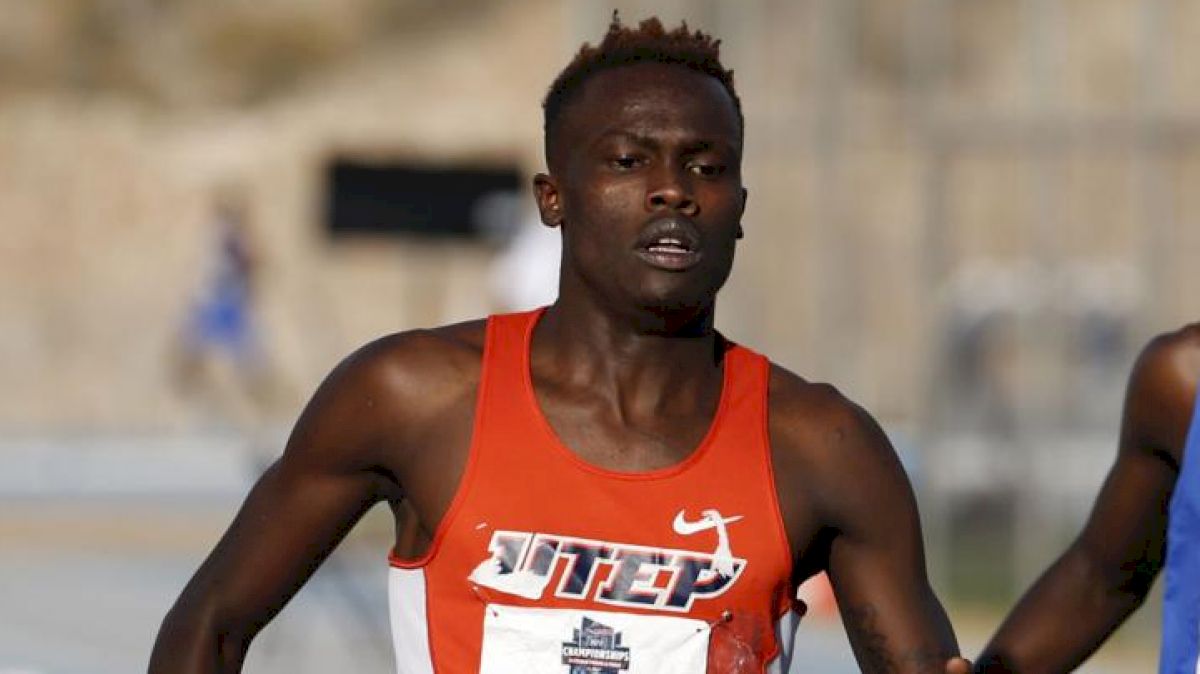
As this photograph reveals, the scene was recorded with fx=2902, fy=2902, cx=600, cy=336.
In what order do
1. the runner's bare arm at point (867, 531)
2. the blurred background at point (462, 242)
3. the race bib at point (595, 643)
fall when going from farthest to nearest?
the blurred background at point (462, 242) < the runner's bare arm at point (867, 531) < the race bib at point (595, 643)

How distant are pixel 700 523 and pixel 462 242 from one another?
25.9 metres

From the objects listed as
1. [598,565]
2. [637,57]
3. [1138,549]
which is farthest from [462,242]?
[598,565]

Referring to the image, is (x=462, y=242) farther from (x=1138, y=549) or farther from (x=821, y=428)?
(x=821, y=428)

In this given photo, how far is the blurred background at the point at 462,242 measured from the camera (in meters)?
11.9

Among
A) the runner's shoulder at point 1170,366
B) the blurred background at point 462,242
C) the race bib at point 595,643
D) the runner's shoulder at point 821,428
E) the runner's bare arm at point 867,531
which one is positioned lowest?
the blurred background at point 462,242

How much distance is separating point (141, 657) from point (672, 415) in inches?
258

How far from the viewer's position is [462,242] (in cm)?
2961

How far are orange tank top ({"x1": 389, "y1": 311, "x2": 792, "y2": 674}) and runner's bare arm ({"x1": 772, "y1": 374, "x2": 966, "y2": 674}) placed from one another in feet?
0.24

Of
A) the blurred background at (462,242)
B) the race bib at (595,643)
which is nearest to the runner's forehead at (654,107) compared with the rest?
the race bib at (595,643)

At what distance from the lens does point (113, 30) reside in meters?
32.0

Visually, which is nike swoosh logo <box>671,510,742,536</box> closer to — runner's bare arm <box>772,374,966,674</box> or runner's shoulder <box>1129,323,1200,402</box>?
runner's bare arm <box>772,374,966,674</box>

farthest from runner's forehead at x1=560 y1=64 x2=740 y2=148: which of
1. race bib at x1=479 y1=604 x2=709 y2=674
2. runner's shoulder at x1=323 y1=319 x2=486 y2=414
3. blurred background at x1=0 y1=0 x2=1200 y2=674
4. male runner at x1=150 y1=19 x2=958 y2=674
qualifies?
blurred background at x1=0 y1=0 x2=1200 y2=674

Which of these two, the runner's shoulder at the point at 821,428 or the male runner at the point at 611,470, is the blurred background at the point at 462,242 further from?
the runner's shoulder at the point at 821,428

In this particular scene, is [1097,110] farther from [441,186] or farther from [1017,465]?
[441,186]
